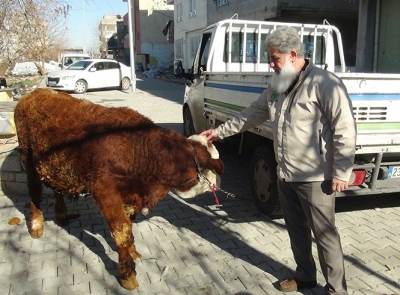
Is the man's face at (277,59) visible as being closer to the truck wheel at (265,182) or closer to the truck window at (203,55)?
the truck wheel at (265,182)

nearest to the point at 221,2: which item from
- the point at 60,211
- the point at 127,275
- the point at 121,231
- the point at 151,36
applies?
the point at 60,211

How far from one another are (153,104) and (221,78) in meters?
11.1

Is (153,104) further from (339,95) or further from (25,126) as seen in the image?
(339,95)

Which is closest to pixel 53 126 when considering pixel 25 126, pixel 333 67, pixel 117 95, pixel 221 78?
pixel 25 126

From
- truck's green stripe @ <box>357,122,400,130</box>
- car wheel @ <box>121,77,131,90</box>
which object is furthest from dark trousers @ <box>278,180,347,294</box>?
car wheel @ <box>121,77,131,90</box>

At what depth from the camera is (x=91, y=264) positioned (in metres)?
3.77

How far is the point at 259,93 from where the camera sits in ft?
15.0

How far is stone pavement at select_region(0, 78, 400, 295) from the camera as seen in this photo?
3.42 meters

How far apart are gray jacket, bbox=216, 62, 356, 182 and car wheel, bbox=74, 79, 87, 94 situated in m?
18.9

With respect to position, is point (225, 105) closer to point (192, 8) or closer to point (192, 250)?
point (192, 250)

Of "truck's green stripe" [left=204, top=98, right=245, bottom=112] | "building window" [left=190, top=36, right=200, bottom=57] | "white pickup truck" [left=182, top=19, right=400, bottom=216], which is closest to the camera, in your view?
"white pickup truck" [left=182, top=19, right=400, bottom=216]

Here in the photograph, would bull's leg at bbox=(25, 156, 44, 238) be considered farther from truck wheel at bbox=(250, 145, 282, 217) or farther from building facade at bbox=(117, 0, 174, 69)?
building facade at bbox=(117, 0, 174, 69)

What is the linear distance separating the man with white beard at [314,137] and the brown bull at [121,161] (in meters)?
0.80

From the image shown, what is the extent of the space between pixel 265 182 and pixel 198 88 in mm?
3126
